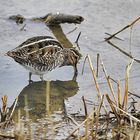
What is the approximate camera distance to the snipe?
633cm

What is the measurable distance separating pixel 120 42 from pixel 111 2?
4.00ft

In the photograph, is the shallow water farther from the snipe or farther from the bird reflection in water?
the snipe

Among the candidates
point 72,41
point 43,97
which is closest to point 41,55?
point 43,97

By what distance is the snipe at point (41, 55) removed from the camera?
6329mm

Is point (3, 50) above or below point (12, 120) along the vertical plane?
above

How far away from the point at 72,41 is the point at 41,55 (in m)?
1.03

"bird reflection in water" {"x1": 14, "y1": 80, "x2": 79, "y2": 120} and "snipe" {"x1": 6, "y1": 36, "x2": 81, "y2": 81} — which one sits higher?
"snipe" {"x1": 6, "y1": 36, "x2": 81, "y2": 81}

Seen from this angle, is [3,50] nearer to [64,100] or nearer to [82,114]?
[64,100]

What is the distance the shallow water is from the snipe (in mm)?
120

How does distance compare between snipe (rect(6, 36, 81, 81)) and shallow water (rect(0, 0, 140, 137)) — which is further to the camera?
snipe (rect(6, 36, 81, 81))

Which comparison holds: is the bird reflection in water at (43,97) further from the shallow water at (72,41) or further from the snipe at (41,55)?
the snipe at (41,55)

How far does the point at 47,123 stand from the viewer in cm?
541

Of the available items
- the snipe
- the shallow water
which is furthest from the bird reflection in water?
the snipe

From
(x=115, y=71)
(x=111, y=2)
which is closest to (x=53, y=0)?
(x=111, y=2)
